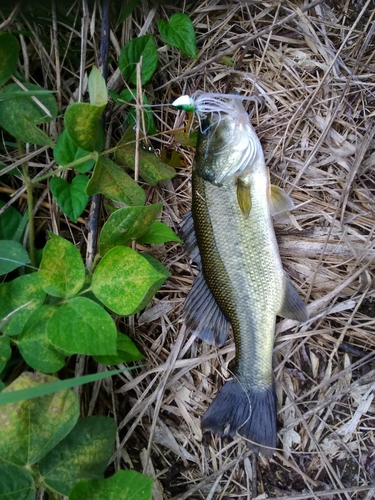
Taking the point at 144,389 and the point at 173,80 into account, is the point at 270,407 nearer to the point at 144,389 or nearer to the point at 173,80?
the point at 144,389

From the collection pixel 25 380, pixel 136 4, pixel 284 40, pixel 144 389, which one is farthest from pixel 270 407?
pixel 136 4

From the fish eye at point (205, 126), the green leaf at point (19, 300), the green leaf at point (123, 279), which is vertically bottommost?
the green leaf at point (19, 300)

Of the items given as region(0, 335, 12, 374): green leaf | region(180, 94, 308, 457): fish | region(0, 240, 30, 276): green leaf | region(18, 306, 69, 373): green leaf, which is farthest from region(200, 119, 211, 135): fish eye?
region(0, 335, 12, 374): green leaf

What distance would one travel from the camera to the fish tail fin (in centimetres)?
191

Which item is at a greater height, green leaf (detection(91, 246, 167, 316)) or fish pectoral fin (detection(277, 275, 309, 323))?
green leaf (detection(91, 246, 167, 316))

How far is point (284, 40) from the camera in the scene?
2.01m

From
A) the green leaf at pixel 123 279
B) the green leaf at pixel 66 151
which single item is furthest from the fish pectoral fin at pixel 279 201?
the green leaf at pixel 66 151

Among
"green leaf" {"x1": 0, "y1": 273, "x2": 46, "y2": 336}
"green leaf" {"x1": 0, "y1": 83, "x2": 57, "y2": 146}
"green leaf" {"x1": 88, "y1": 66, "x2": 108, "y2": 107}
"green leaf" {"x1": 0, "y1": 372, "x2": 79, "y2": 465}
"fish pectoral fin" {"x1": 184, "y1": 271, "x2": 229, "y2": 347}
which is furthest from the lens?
"fish pectoral fin" {"x1": 184, "y1": 271, "x2": 229, "y2": 347}

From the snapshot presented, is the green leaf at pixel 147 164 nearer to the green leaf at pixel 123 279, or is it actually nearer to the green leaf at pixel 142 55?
the green leaf at pixel 142 55

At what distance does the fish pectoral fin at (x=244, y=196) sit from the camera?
191 centimetres

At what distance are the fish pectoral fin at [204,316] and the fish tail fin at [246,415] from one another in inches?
8.7

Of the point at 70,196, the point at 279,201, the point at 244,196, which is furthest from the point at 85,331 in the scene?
the point at 279,201

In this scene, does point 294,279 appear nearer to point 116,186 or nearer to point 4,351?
point 116,186

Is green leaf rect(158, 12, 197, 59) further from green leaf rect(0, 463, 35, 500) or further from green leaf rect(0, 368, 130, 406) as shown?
green leaf rect(0, 463, 35, 500)
